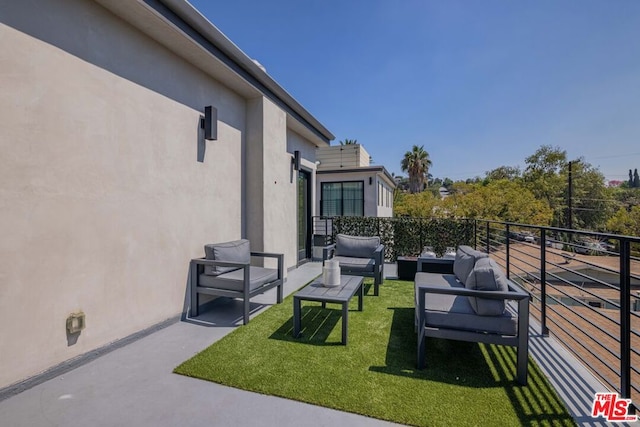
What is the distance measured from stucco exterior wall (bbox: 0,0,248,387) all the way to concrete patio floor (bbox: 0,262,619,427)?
0.32m

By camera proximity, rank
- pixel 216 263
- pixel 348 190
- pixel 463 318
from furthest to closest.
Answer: pixel 348 190 < pixel 216 263 < pixel 463 318

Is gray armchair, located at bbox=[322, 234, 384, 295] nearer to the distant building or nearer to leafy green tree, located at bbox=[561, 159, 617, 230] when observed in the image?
the distant building

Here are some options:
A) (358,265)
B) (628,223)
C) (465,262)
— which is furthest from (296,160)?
(628,223)

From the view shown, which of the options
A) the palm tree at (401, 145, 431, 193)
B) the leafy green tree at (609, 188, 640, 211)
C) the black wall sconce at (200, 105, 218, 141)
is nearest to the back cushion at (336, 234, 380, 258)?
the black wall sconce at (200, 105, 218, 141)

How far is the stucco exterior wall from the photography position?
7.56 ft

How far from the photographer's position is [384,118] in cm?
1378

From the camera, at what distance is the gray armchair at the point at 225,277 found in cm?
381

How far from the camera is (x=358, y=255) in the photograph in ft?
18.9

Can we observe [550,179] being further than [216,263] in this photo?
Yes

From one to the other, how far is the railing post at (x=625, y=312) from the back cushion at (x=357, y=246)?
3820mm

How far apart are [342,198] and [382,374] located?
10.2m

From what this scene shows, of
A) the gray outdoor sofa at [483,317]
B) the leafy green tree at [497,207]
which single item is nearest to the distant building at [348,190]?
the leafy green tree at [497,207]

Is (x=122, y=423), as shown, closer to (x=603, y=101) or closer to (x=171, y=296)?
(x=171, y=296)

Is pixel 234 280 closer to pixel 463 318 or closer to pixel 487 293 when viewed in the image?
pixel 463 318
